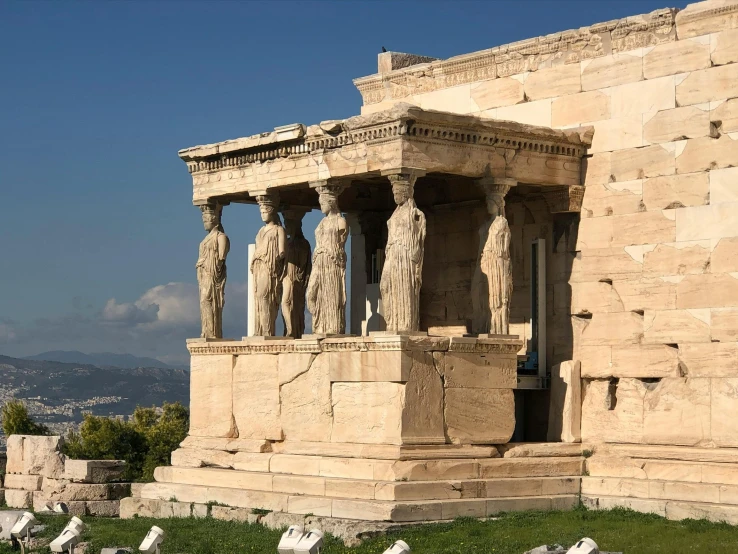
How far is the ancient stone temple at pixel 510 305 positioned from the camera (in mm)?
18422

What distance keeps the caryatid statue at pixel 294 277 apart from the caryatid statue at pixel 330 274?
1784 mm

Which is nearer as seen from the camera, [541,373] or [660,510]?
[660,510]

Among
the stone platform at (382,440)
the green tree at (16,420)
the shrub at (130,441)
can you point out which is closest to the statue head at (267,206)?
the stone platform at (382,440)

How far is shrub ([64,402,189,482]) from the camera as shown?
121ft

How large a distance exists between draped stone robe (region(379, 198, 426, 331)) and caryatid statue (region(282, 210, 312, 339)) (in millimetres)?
2959

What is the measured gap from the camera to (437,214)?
2198cm

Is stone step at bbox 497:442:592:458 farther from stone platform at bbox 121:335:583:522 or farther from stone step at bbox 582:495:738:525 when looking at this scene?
stone step at bbox 582:495:738:525

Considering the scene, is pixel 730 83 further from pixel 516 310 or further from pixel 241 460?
pixel 241 460

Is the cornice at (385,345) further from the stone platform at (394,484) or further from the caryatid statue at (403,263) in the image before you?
the stone platform at (394,484)

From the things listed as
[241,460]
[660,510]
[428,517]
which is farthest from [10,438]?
[660,510]

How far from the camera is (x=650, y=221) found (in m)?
19.2

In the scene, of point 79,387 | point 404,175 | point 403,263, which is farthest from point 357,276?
point 79,387

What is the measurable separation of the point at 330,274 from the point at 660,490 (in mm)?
4765

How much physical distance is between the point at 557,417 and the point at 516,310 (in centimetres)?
164
